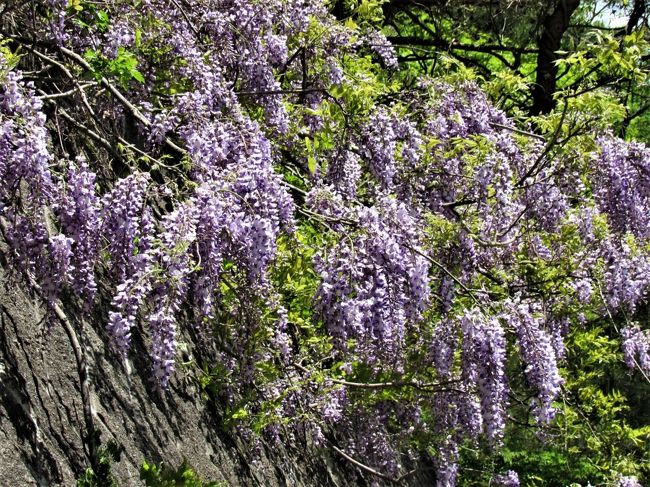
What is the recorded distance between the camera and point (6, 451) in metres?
3.96

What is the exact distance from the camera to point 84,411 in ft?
15.4

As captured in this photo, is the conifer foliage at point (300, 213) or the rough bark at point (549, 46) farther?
the rough bark at point (549, 46)

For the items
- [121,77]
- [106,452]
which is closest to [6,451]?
[106,452]

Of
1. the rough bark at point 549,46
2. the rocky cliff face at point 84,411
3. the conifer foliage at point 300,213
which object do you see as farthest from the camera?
the rough bark at point 549,46

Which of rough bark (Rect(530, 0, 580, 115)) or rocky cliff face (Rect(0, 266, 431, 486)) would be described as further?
rough bark (Rect(530, 0, 580, 115))

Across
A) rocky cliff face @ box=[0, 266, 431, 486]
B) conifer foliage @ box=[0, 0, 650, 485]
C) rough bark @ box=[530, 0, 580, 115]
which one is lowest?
rocky cliff face @ box=[0, 266, 431, 486]

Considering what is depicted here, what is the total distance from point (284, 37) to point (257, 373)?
209cm

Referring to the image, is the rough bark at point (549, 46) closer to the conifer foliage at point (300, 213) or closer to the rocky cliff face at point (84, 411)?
the conifer foliage at point (300, 213)

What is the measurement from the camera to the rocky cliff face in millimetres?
4188

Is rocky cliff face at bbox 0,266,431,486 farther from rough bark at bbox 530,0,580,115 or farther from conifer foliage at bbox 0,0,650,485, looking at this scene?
rough bark at bbox 530,0,580,115

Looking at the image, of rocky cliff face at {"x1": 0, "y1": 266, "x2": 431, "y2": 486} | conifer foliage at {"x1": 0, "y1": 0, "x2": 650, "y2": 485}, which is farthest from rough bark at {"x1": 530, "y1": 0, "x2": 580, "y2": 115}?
rocky cliff face at {"x1": 0, "y1": 266, "x2": 431, "y2": 486}

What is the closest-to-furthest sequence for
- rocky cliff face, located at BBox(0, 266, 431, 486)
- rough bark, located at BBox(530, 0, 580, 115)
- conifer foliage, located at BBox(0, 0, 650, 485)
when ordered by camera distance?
conifer foliage, located at BBox(0, 0, 650, 485)
rocky cliff face, located at BBox(0, 266, 431, 486)
rough bark, located at BBox(530, 0, 580, 115)

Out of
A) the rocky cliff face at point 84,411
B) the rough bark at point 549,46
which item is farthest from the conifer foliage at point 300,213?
the rough bark at point 549,46

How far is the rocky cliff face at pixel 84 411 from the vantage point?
4.19 meters
